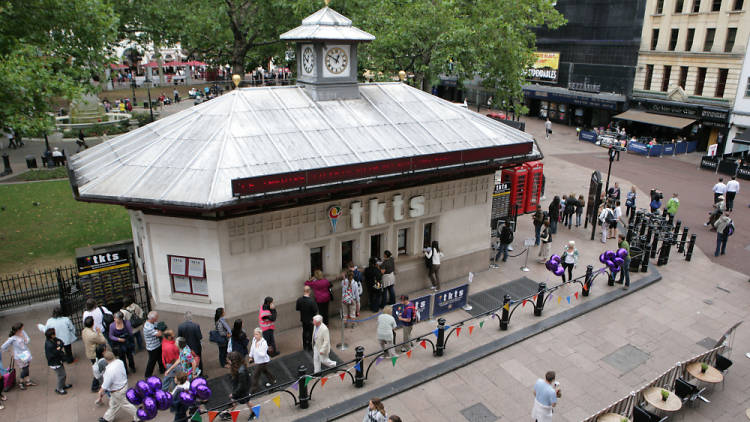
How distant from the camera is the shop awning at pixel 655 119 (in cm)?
3900

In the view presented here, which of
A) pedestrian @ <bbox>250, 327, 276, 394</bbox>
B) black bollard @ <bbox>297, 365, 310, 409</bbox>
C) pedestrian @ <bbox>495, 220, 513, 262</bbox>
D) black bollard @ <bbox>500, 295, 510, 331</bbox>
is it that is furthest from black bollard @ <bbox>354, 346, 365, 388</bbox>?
pedestrian @ <bbox>495, 220, 513, 262</bbox>

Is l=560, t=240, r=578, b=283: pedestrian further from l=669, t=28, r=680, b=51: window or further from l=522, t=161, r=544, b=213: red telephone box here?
l=669, t=28, r=680, b=51: window

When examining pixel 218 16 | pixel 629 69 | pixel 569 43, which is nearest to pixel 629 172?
pixel 629 69

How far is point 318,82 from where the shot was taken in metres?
15.1

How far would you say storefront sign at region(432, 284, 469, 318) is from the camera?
47.1 ft

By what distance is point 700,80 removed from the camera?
127 feet

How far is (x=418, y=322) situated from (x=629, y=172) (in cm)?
2545

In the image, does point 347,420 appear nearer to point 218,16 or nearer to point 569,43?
point 218,16

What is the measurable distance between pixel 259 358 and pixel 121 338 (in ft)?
11.0

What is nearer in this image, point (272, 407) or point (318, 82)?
point (272, 407)

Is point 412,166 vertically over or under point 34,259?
over

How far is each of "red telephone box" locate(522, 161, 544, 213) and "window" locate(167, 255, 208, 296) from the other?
14631mm

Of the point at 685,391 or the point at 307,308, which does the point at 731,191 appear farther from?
the point at 307,308

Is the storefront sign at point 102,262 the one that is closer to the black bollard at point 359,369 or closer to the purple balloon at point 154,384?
the purple balloon at point 154,384
